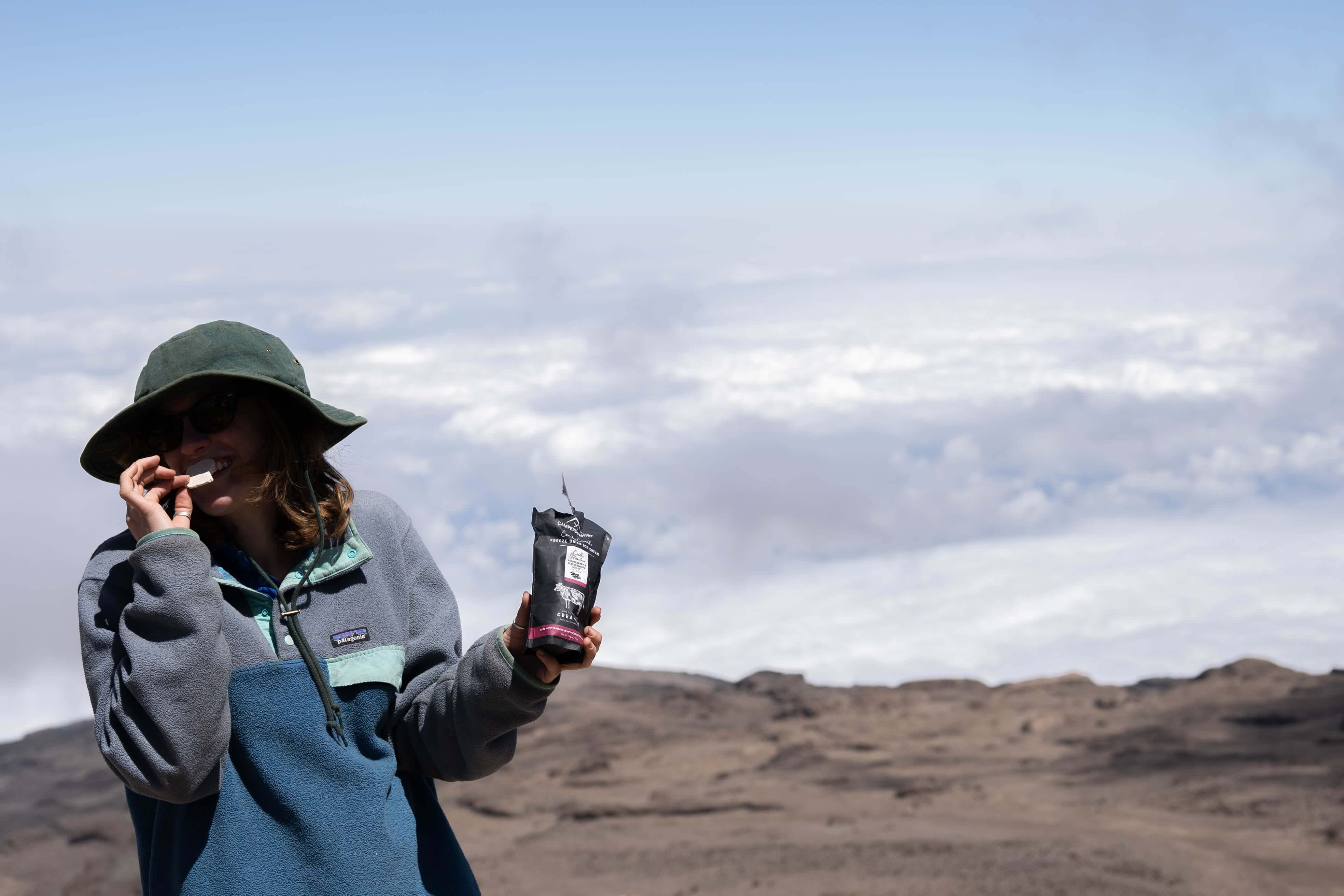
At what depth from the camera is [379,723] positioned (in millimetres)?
2100

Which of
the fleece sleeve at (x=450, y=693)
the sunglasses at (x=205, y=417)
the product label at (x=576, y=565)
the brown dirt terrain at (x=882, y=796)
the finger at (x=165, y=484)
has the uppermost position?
the sunglasses at (x=205, y=417)

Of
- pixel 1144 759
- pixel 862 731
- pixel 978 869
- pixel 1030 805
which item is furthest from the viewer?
pixel 862 731

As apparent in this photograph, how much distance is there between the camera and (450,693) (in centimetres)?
208

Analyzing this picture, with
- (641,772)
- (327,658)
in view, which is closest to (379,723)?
(327,658)

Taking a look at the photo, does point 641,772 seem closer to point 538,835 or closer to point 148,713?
point 538,835

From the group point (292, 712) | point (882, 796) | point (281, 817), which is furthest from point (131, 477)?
point (882, 796)

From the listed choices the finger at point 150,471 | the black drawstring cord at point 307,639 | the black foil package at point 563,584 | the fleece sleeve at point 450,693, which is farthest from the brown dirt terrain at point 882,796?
the finger at point 150,471

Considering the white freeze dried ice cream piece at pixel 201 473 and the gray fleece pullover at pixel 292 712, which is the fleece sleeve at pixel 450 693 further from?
the white freeze dried ice cream piece at pixel 201 473

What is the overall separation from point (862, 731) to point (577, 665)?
1223cm

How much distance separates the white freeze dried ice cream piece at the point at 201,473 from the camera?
201 centimetres

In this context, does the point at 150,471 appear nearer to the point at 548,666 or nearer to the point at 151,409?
the point at 151,409

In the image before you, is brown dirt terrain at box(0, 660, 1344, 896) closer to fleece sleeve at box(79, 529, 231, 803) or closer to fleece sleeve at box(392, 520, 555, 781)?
fleece sleeve at box(392, 520, 555, 781)

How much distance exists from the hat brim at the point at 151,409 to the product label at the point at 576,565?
0.48m

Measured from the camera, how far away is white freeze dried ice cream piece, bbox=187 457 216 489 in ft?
6.59
